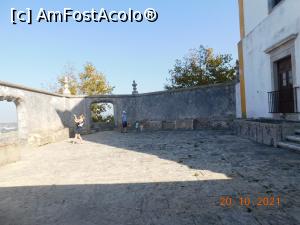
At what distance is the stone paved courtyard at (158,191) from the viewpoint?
115 inches

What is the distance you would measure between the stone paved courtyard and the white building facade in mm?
3219

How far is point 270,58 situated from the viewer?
9.34 metres

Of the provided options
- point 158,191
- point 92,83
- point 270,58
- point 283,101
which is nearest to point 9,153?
point 158,191

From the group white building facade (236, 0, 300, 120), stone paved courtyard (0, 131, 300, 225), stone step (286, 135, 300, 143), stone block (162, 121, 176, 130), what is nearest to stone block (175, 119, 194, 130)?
stone block (162, 121, 176, 130)

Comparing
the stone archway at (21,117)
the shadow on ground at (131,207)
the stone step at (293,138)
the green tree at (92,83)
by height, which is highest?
the green tree at (92,83)

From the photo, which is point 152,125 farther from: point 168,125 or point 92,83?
point 92,83

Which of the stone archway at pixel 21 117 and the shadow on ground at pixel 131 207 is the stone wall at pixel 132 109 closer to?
the stone archway at pixel 21 117

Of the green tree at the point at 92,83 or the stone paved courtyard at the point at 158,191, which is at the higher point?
the green tree at the point at 92,83

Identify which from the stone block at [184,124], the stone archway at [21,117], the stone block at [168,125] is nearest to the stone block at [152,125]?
the stone block at [168,125]

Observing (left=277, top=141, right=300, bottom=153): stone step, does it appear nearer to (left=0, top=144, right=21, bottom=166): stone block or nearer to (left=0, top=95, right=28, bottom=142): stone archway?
(left=0, top=144, right=21, bottom=166): stone block

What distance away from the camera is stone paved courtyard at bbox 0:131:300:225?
2924 millimetres

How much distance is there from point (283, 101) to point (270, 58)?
1.66 metres

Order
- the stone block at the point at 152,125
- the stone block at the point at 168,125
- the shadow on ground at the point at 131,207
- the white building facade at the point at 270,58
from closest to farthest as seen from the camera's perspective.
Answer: the shadow on ground at the point at 131,207
the white building facade at the point at 270,58
the stone block at the point at 168,125
the stone block at the point at 152,125

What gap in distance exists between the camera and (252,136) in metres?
9.21
